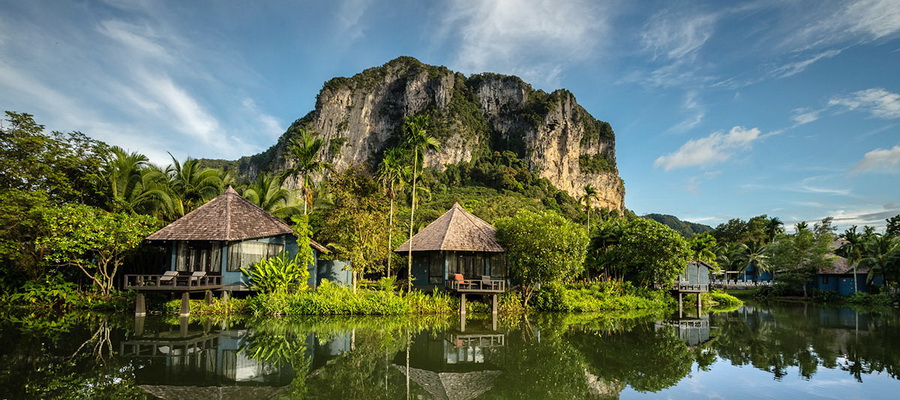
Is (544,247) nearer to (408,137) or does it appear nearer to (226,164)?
(408,137)

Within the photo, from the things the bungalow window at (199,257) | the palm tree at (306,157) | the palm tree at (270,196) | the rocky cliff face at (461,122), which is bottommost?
the bungalow window at (199,257)

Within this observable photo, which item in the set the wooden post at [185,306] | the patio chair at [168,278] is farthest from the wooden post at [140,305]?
the wooden post at [185,306]

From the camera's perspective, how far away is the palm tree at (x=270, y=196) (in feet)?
93.9

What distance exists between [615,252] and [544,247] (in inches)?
373

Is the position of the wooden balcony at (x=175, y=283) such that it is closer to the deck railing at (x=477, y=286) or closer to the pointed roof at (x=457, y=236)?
the pointed roof at (x=457, y=236)

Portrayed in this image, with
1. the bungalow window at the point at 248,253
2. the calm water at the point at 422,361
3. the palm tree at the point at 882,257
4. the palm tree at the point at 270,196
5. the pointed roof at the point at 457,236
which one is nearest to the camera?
the calm water at the point at 422,361

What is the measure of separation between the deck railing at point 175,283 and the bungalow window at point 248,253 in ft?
3.39

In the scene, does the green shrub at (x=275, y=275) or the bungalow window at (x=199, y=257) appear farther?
the bungalow window at (x=199, y=257)

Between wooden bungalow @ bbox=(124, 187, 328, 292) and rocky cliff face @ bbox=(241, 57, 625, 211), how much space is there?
78.0 metres

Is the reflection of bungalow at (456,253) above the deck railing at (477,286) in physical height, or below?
above

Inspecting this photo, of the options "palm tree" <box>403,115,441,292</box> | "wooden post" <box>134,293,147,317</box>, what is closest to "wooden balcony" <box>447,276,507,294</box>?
"palm tree" <box>403,115,441,292</box>


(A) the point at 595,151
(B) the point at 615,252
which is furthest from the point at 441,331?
(A) the point at 595,151

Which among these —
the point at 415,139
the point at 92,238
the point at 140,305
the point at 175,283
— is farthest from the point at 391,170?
the point at 92,238

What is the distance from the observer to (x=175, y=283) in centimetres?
1848
